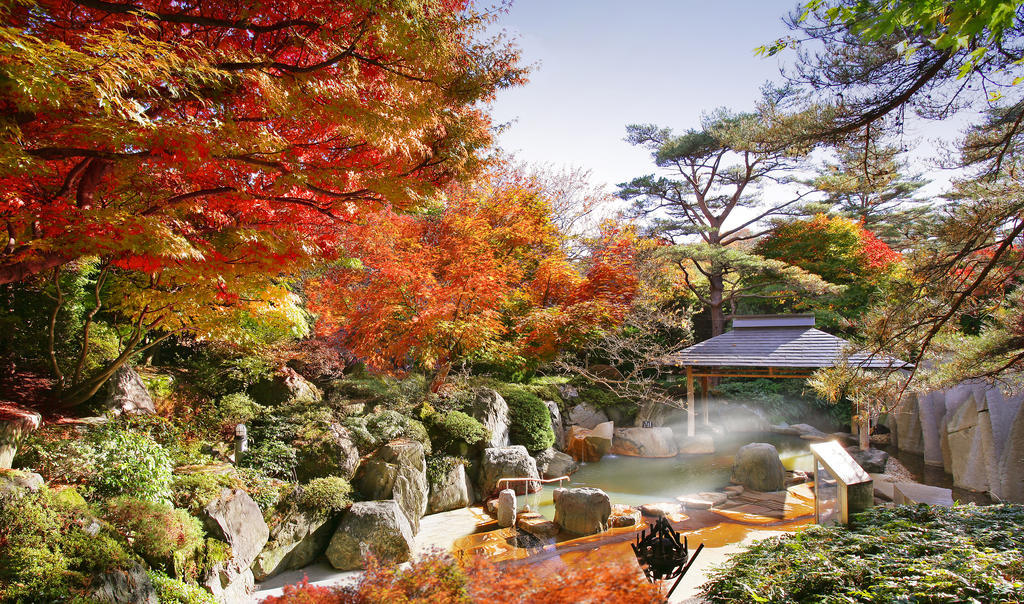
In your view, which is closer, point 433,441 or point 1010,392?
point 1010,392

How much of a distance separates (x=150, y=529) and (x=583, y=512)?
5.01 meters

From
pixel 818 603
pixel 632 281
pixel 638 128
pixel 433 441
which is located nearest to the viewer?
pixel 818 603

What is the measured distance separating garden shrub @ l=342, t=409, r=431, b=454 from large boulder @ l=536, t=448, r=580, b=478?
2.97 meters

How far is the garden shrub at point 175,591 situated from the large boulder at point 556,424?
8.29 meters

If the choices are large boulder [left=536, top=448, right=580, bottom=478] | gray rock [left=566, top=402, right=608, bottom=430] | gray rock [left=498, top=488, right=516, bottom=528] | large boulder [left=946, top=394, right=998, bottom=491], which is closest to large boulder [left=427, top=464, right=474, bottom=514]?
gray rock [left=498, top=488, right=516, bottom=528]

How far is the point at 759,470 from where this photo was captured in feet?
29.1

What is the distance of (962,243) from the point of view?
4.50 m

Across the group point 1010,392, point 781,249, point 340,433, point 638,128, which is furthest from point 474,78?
point 781,249

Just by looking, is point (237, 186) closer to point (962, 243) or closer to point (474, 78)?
point (474, 78)

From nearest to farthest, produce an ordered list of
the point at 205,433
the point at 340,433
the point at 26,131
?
the point at 26,131, the point at 205,433, the point at 340,433

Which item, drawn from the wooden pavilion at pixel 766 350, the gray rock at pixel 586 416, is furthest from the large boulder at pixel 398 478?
the wooden pavilion at pixel 766 350

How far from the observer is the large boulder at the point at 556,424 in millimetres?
11609

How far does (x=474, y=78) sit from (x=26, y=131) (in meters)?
3.28

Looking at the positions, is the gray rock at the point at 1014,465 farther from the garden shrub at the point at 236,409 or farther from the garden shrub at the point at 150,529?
the garden shrub at the point at 236,409
